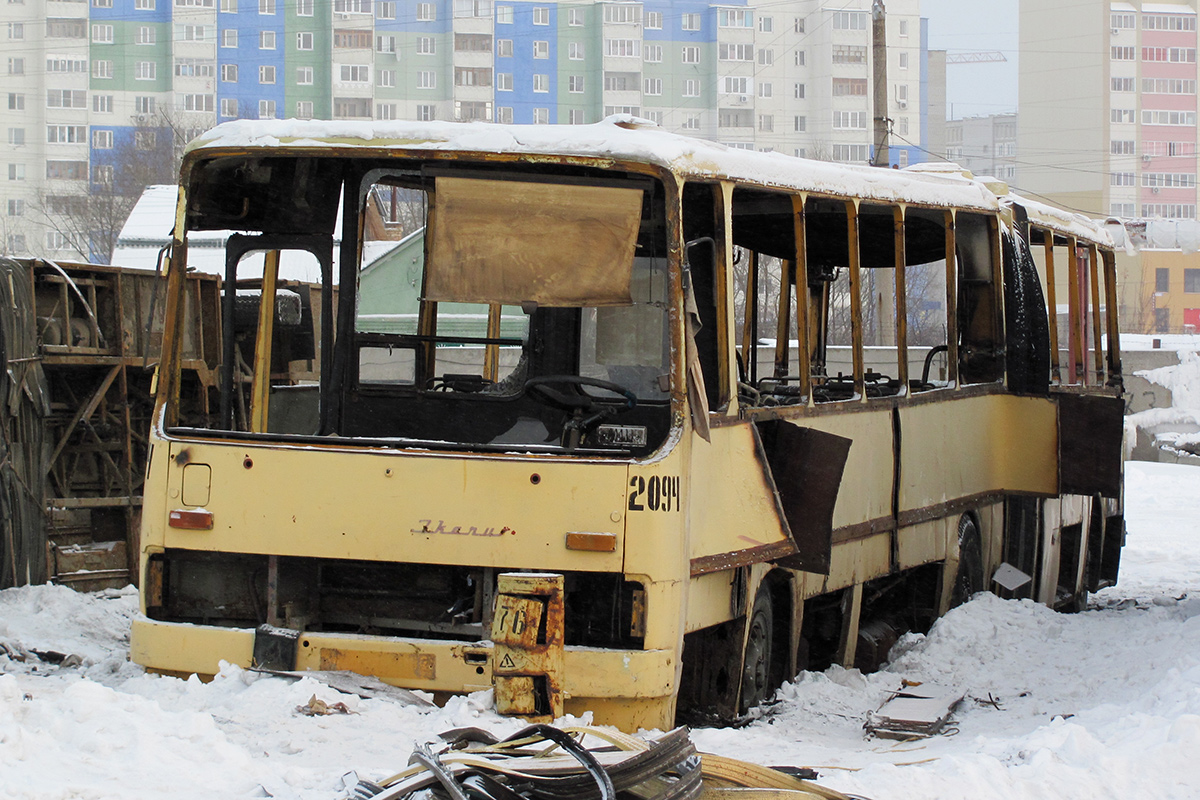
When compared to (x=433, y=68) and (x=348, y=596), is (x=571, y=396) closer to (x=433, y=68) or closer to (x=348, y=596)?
(x=348, y=596)

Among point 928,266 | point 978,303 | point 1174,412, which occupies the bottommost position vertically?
point 1174,412

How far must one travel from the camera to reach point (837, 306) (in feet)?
33.8

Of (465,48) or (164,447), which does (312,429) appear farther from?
(465,48)

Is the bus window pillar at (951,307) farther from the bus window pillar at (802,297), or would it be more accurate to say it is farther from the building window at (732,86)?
the building window at (732,86)

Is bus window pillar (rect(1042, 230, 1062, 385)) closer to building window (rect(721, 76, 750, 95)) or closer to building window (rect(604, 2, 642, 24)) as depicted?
building window (rect(604, 2, 642, 24))

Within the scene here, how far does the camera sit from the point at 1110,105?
85.4 meters

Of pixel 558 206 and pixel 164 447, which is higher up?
pixel 558 206

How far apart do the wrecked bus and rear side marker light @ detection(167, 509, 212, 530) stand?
10 mm

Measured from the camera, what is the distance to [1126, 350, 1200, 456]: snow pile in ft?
86.4

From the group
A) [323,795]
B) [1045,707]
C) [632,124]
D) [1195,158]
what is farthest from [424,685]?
[1195,158]

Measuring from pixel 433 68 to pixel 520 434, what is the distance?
7194 cm

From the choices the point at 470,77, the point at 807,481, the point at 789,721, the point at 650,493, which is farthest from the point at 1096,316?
the point at 470,77

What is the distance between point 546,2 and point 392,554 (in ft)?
245

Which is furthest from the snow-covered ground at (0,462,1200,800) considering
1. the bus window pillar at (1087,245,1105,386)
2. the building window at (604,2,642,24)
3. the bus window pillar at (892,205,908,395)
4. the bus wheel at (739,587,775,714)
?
the building window at (604,2,642,24)
